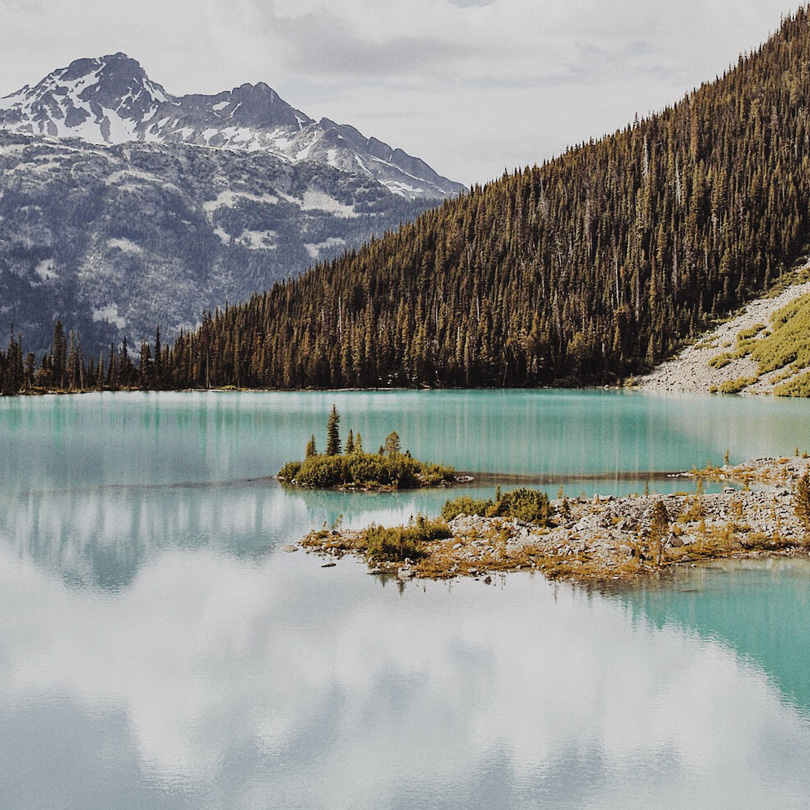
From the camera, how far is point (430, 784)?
1266cm

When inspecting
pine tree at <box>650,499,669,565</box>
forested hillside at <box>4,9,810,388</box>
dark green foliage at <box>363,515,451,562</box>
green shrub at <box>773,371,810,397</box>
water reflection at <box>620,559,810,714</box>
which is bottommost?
water reflection at <box>620,559,810,714</box>

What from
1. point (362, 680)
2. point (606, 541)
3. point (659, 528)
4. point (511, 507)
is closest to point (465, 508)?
point (511, 507)

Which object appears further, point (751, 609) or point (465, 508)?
point (465, 508)

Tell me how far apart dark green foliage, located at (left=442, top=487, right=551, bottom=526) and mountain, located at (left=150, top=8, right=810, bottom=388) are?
119m

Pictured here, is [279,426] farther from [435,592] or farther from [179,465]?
[435,592]

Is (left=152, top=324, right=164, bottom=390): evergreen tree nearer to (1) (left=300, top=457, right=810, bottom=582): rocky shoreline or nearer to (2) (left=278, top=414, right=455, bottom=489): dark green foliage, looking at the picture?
(2) (left=278, top=414, right=455, bottom=489): dark green foliage

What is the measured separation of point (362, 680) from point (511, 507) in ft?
39.8

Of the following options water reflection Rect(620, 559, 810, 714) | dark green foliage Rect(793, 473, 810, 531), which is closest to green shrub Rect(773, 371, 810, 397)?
dark green foliage Rect(793, 473, 810, 531)

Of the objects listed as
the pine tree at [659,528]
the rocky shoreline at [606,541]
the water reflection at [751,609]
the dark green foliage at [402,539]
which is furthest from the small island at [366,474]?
the water reflection at [751,609]

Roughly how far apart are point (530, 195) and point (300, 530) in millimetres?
177510

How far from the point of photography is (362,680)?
16.1m

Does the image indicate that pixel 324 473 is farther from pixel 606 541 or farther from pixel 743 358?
pixel 743 358

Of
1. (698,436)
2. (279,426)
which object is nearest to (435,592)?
(698,436)

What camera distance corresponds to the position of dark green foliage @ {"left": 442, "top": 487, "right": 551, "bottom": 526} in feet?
86.8
